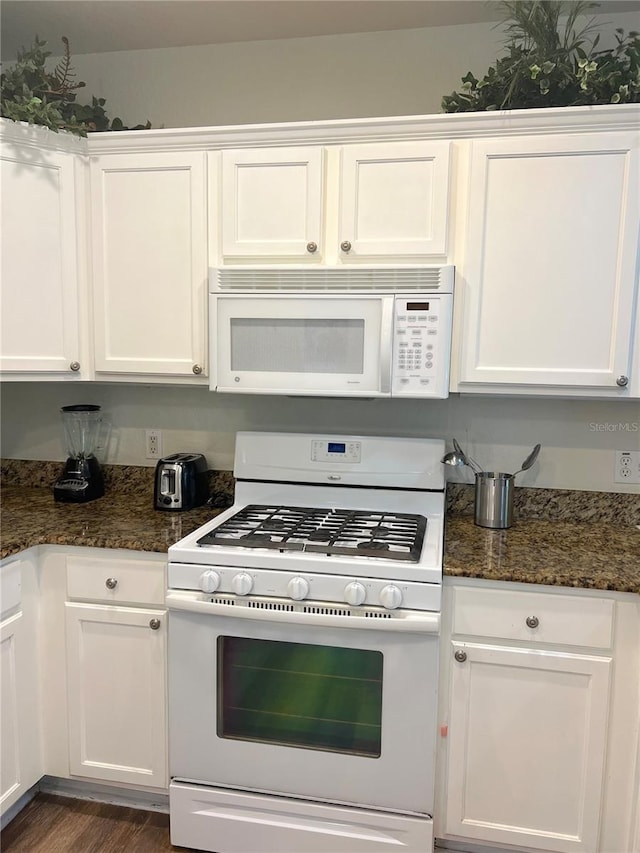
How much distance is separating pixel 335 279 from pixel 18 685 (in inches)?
61.0

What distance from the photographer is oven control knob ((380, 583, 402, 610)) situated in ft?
5.35

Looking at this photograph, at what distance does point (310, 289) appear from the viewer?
1.97 metres

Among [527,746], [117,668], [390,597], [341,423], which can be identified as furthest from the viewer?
[341,423]

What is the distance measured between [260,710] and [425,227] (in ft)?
4.89

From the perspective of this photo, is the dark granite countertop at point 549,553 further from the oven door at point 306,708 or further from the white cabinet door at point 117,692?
the white cabinet door at point 117,692

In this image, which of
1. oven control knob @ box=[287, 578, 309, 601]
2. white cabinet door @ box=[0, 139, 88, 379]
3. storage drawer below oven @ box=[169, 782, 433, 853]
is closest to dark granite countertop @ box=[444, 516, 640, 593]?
oven control knob @ box=[287, 578, 309, 601]

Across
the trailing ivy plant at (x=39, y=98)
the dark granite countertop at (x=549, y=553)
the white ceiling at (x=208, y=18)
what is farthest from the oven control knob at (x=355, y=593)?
the white ceiling at (x=208, y=18)

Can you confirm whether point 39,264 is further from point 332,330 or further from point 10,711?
point 10,711

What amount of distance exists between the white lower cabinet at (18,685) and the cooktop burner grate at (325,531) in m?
0.58

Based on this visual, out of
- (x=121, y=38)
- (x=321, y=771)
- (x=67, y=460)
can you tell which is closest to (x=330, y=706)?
(x=321, y=771)

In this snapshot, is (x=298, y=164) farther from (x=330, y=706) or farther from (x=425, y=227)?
(x=330, y=706)

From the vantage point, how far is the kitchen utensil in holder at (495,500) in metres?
2.07

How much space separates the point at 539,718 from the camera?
5.64 ft

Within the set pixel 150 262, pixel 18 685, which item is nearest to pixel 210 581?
pixel 18 685
